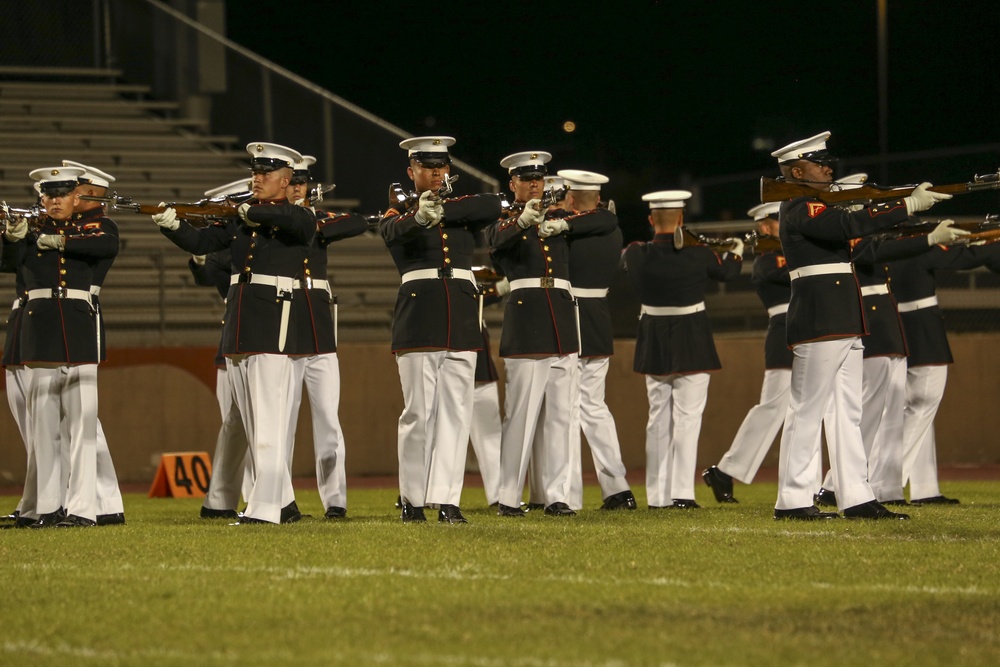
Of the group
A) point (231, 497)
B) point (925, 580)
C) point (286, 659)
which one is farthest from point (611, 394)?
point (286, 659)

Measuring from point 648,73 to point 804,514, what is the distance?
19.8 metres

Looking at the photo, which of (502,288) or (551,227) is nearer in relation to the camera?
(551,227)

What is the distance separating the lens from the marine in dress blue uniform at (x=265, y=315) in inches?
342

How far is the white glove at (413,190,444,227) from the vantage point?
8586 mm

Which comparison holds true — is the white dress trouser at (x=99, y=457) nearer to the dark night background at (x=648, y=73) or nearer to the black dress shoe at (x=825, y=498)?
the black dress shoe at (x=825, y=498)

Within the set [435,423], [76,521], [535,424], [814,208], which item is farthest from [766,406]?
[76,521]

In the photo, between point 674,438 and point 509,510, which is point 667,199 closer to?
point 674,438

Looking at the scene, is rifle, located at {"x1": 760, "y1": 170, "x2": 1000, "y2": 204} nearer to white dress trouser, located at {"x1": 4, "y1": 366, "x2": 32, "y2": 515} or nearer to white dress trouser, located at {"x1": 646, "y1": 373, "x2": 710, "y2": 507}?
white dress trouser, located at {"x1": 646, "y1": 373, "x2": 710, "y2": 507}

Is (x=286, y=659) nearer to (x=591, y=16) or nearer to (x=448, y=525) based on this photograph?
(x=448, y=525)

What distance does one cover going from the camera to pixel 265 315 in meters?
8.75

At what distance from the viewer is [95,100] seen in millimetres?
21391

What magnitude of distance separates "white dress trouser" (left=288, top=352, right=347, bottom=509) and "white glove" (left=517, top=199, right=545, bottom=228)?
179 cm

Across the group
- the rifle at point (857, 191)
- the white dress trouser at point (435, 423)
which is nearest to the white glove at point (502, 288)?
the white dress trouser at point (435, 423)

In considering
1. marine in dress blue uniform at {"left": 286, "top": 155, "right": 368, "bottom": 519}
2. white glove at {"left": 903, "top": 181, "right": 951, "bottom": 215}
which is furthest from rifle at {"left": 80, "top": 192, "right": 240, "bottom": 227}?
white glove at {"left": 903, "top": 181, "right": 951, "bottom": 215}
